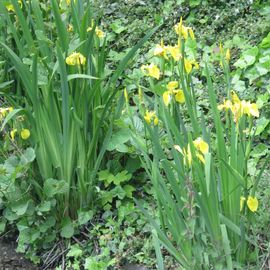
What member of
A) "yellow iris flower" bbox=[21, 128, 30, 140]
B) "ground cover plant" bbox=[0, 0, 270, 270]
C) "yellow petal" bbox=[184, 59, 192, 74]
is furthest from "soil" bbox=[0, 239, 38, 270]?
"yellow petal" bbox=[184, 59, 192, 74]

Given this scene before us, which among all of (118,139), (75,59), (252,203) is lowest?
(118,139)

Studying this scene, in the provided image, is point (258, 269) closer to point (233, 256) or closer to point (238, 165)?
point (233, 256)

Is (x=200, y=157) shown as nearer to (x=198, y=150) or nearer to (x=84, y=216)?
(x=198, y=150)

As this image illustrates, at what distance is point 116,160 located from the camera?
9.93 ft

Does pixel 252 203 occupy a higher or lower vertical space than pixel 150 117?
lower

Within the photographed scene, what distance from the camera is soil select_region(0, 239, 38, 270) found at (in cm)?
285

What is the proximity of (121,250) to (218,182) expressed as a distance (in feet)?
2.02

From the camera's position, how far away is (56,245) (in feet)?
9.46

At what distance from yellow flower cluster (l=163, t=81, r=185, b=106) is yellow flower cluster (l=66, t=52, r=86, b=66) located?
53 cm

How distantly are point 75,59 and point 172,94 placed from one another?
1.87 ft

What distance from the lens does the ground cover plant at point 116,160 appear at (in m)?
2.20

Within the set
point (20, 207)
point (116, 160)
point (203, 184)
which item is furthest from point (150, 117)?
point (20, 207)

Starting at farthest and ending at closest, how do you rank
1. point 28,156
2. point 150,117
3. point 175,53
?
point 28,156
point 150,117
point 175,53

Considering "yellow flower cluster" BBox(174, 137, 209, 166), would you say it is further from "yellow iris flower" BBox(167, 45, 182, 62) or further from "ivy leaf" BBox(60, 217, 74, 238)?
"ivy leaf" BBox(60, 217, 74, 238)
